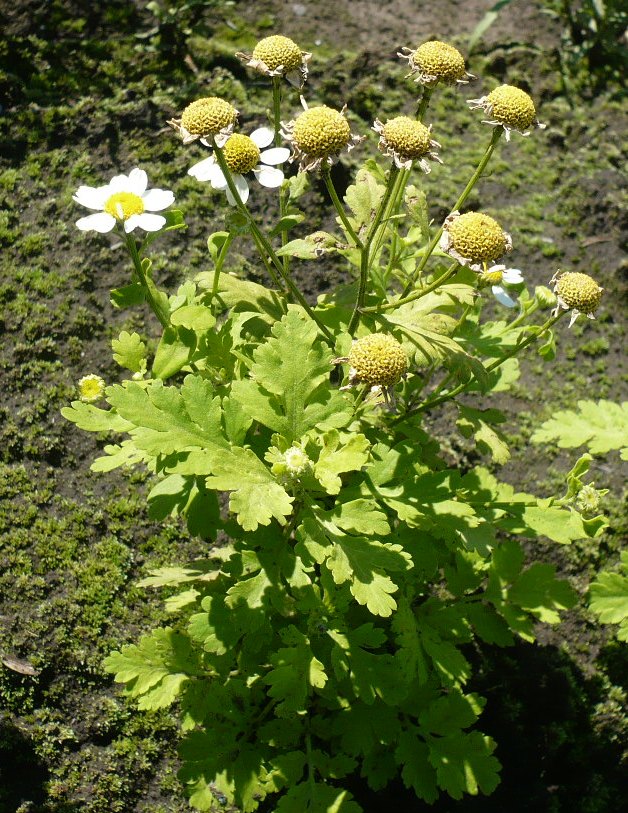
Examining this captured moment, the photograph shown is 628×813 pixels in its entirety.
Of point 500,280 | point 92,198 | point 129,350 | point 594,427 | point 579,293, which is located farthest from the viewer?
point 594,427

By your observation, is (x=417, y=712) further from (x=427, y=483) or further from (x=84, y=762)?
(x=84, y=762)

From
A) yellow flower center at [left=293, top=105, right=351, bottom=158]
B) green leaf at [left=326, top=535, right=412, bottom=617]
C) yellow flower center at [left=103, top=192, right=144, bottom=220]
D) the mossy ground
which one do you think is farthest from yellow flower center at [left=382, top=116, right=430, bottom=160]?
the mossy ground

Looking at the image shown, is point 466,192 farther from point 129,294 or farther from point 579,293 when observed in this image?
point 129,294

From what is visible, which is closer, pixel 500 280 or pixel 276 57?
pixel 276 57

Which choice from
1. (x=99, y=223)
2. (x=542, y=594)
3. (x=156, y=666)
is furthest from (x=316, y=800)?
(x=99, y=223)

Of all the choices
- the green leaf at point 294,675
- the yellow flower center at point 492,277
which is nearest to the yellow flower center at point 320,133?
the yellow flower center at point 492,277

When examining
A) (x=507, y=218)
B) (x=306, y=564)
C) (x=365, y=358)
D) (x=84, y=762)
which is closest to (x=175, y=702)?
(x=84, y=762)

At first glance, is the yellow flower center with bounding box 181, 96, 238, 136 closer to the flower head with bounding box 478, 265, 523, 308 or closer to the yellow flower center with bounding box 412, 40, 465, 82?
the yellow flower center with bounding box 412, 40, 465, 82

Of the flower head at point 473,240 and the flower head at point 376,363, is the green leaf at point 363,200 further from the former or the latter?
the flower head at point 376,363
